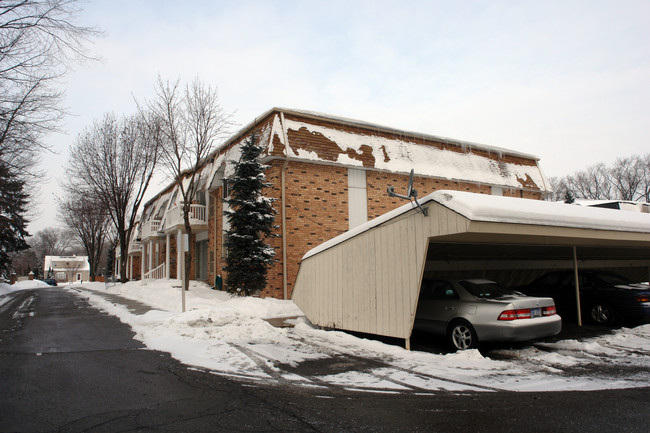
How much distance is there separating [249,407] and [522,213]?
5204 mm

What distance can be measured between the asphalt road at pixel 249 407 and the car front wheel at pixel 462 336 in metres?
2.30

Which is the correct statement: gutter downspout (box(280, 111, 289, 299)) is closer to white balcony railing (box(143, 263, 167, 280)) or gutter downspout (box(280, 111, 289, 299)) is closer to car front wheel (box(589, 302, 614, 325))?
car front wheel (box(589, 302, 614, 325))

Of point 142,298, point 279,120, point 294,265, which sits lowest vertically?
point 142,298

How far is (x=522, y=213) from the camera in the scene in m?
6.93

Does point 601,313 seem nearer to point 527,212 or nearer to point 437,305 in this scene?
point 437,305

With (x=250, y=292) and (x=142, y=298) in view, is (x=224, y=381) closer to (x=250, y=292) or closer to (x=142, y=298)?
(x=250, y=292)

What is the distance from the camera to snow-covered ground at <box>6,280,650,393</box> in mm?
5680

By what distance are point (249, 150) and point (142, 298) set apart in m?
9.81

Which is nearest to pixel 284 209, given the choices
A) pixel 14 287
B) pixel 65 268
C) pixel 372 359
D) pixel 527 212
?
pixel 372 359

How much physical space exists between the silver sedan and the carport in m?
0.81

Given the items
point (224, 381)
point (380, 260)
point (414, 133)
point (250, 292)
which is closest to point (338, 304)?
point (380, 260)

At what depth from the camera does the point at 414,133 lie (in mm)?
20438

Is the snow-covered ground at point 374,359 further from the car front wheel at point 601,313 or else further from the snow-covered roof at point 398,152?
the snow-covered roof at point 398,152

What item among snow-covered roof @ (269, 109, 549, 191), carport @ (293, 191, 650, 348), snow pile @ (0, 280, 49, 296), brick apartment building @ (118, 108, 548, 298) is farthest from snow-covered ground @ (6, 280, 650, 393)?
snow pile @ (0, 280, 49, 296)
